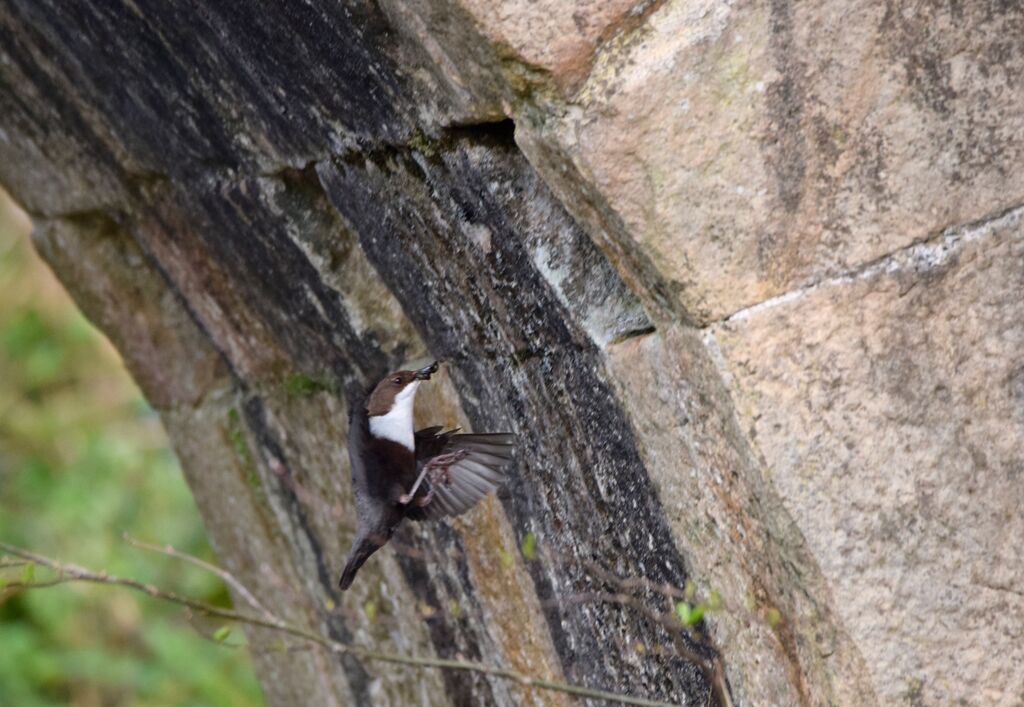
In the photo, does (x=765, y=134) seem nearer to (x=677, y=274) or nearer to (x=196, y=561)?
(x=677, y=274)

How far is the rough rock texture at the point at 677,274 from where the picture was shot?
1623 millimetres

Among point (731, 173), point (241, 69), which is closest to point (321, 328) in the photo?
point (241, 69)

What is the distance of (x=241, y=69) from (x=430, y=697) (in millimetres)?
1504

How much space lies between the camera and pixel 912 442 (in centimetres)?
166

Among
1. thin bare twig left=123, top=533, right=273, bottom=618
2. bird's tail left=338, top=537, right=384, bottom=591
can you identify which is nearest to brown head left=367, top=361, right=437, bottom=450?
bird's tail left=338, top=537, right=384, bottom=591

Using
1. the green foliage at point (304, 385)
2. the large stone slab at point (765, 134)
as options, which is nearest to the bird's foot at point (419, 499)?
the green foliage at point (304, 385)

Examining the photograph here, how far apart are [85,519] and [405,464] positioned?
438cm

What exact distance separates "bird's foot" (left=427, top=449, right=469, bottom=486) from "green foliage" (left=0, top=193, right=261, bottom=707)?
365 cm

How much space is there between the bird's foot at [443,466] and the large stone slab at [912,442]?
2.51ft

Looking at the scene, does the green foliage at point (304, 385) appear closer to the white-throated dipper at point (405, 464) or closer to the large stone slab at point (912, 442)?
the white-throated dipper at point (405, 464)

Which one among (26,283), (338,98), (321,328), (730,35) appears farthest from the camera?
(26,283)

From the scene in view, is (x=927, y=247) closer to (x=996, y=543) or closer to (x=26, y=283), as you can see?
(x=996, y=543)

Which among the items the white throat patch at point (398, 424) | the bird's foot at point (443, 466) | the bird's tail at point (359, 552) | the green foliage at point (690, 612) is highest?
the white throat patch at point (398, 424)

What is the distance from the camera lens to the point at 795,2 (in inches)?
63.5
